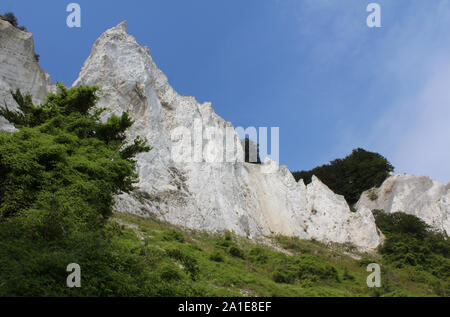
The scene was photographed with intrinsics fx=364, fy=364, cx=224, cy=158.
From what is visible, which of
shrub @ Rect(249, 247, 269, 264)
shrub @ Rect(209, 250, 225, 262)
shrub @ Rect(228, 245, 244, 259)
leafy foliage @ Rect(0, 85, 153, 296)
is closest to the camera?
leafy foliage @ Rect(0, 85, 153, 296)

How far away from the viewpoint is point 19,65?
24.5 meters

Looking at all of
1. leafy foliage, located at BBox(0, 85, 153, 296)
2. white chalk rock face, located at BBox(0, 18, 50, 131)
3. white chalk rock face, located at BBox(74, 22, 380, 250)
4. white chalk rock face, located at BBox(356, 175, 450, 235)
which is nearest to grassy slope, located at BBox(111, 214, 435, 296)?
leafy foliage, located at BBox(0, 85, 153, 296)

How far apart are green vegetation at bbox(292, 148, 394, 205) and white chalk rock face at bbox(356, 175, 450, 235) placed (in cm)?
195

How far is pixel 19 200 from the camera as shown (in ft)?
35.4

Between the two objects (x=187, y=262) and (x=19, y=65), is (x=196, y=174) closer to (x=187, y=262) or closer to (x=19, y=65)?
(x=19, y=65)

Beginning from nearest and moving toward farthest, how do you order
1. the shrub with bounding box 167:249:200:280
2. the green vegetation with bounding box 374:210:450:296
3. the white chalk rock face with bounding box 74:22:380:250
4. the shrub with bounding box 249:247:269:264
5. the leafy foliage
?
the leafy foliage
the shrub with bounding box 167:249:200:280
the shrub with bounding box 249:247:269:264
the green vegetation with bounding box 374:210:450:296
the white chalk rock face with bounding box 74:22:380:250

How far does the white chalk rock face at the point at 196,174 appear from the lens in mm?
25438

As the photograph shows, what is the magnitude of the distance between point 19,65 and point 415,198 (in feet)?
138

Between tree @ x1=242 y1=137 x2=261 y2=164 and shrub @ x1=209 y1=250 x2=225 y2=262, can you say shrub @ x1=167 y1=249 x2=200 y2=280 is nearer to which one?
shrub @ x1=209 y1=250 x2=225 y2=262

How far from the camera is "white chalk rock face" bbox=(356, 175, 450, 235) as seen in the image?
130ft

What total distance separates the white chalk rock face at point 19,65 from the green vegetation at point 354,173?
3826 centimetres

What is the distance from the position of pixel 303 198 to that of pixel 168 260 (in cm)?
2559

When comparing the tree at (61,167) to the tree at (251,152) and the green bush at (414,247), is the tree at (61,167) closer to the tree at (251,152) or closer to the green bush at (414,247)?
the green bush at (414,247)
